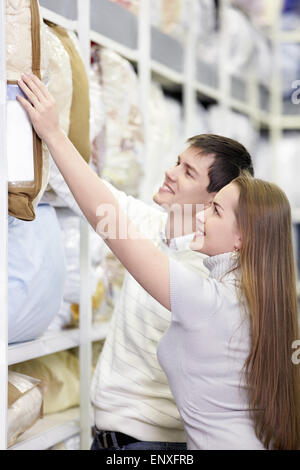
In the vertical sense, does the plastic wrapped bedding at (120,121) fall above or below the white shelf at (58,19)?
below

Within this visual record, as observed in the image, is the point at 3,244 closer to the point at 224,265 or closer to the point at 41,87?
the point at 41,87

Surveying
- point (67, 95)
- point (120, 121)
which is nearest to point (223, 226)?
point (67, 95)

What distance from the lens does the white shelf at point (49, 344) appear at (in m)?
1.50

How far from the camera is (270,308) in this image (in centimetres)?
118

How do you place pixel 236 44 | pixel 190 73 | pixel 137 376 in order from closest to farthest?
1. pixel 137 376
2. pixel 190 73
3. pixel 236 44

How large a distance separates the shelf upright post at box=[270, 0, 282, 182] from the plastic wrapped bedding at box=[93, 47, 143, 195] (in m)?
1.84

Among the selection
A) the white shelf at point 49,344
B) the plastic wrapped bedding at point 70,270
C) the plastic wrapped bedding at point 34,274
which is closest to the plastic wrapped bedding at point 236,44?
the plastic wrapped bedding at point 70,270

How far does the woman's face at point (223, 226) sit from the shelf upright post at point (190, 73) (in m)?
1.50

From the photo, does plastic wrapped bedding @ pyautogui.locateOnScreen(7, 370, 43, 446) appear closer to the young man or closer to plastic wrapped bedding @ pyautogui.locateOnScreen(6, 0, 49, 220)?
the young man

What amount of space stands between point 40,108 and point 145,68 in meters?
1.04

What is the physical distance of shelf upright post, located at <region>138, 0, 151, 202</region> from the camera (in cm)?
216

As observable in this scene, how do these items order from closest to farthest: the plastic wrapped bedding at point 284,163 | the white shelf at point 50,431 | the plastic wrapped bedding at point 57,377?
the white shelf at point 50,431, the plastic wrapped bedding at point 57,377, the plastic wrapped bedding at point 284,163

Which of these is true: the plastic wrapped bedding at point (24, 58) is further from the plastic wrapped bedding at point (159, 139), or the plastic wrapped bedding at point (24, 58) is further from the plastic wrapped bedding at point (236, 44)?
the plastic wrapped bedding at point (236, 44)

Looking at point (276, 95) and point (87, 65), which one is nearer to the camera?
point (87, 65)
